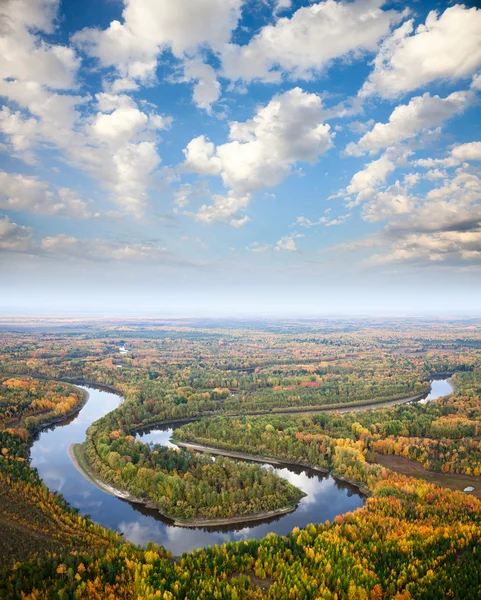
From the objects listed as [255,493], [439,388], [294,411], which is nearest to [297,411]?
[294,411]

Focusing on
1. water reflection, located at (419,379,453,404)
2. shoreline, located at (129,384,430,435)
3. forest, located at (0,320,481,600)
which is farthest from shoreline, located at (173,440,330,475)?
water reflection, located at (419,379,453,404)

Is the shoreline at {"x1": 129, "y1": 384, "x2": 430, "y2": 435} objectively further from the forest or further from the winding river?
the winding river

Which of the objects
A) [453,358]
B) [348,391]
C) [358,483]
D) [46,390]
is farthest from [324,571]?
[453,358]

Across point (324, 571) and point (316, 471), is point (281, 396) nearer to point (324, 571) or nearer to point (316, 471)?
point (316, 471)

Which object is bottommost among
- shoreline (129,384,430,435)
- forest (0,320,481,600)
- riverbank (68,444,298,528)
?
riverbank (68,444,298,528)

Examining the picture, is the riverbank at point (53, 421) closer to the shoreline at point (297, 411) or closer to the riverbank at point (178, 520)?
the shoreline at point (297, 411)
